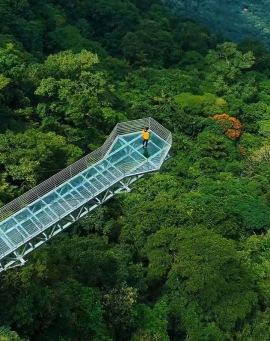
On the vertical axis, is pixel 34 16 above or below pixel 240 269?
below

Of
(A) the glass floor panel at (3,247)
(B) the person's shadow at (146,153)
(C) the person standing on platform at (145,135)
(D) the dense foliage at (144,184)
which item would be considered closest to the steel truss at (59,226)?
(A) the glass floor panel at (3,247)

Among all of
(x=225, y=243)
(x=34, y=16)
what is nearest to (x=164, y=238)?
(x=225, y=243)

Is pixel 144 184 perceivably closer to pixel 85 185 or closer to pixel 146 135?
pixel 146 135

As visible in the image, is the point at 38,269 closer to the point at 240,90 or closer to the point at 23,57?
the point at 23,57

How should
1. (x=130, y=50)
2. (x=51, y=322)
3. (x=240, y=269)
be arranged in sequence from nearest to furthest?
1. (x=51, y=322)
2. (x=240, y=269)
3. (x=130, y=50)

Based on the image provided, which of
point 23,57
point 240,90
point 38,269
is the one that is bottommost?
point 240,90

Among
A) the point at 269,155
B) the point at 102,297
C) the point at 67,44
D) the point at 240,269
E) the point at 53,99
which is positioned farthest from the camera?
the point at 67,44

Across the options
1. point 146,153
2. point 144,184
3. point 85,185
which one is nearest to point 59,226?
point 85,185

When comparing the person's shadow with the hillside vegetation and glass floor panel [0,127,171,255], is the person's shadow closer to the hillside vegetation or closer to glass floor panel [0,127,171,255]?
glass floor panel [0,127,171,255]

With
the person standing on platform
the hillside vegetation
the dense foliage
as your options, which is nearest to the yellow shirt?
the person standing on platform
